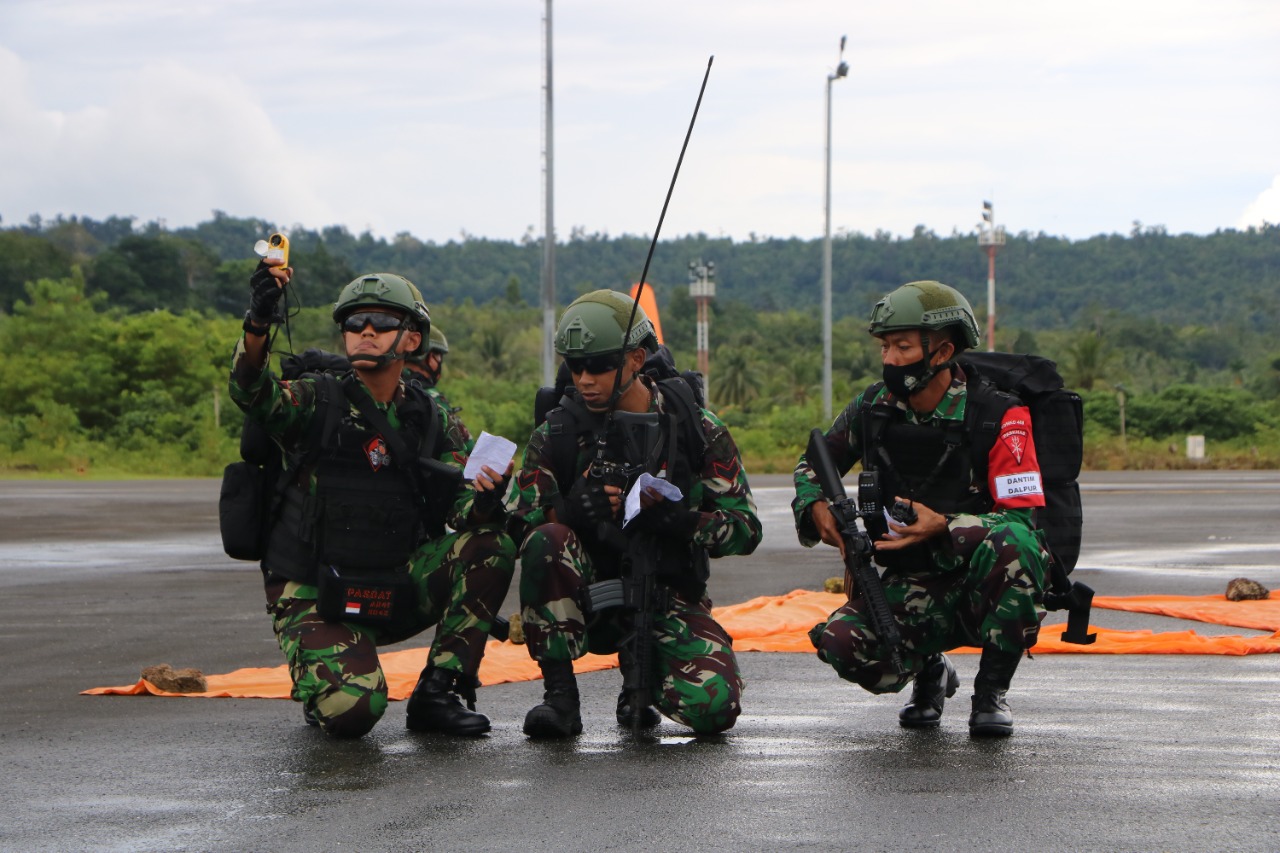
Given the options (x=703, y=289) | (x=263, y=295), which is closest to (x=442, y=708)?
(x=263, y=295)

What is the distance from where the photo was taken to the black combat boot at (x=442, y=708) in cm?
560

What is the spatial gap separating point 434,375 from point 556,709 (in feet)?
9.68

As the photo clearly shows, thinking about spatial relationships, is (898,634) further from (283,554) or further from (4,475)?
(4,475)

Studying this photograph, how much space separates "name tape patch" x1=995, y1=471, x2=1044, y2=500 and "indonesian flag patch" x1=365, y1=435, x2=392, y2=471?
228cm

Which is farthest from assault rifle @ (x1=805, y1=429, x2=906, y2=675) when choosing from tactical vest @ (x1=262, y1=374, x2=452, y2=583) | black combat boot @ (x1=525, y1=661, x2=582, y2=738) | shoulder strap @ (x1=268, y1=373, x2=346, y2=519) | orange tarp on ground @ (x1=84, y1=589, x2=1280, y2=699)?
orange tarp on ground @ (x1=84, y1=589, x2=1280, y2=699)

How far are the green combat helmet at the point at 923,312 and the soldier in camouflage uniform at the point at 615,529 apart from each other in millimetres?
746

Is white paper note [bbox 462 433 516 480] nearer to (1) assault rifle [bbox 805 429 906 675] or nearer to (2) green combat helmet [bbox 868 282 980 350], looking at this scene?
(1) assault rifle [bbox 805 429 906 675]

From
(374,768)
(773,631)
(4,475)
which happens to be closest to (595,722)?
(374,768)

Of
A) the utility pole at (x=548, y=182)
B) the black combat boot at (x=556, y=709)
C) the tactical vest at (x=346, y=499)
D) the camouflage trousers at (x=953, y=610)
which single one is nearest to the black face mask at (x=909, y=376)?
the camouflage trousers at (x=953, y=610)

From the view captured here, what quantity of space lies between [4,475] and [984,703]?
117ft

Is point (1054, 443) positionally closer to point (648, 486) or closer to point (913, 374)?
point (913, 374)

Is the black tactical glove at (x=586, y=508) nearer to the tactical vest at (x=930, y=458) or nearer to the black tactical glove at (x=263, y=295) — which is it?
the tactical vest at (x=930, y=458)

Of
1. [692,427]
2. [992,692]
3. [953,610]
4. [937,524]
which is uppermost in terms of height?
[692,427]

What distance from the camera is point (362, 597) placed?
5.80 metres
